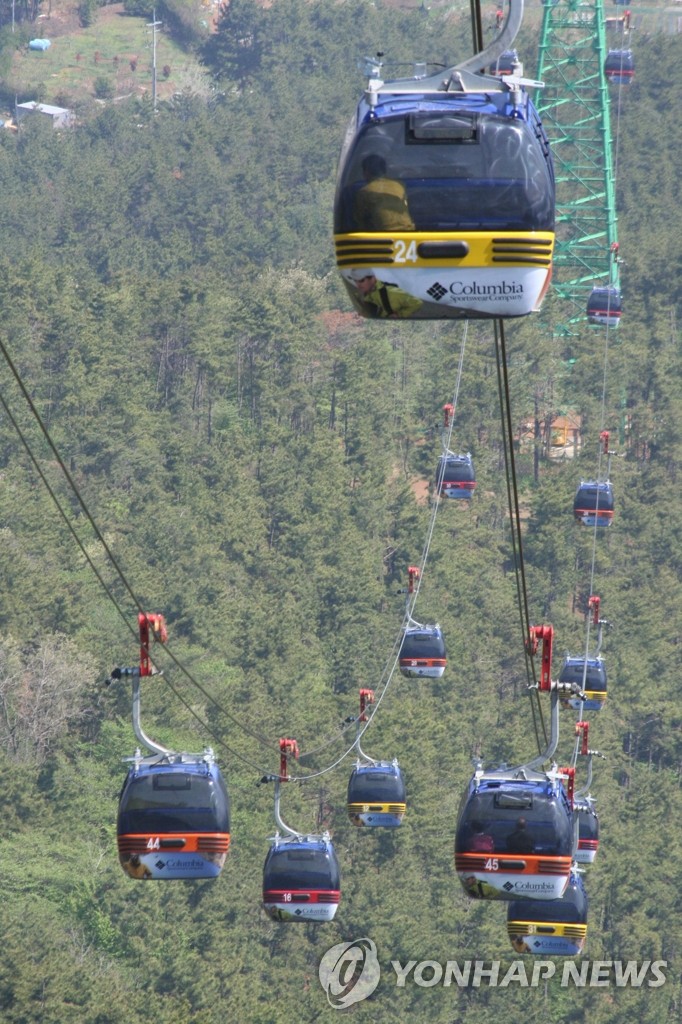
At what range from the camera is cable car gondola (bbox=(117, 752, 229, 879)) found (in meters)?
29.5

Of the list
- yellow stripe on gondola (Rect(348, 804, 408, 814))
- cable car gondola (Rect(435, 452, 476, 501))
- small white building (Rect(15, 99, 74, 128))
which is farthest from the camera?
small white building (Rect(15, 99, 74, 128))

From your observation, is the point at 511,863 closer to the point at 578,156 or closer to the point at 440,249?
the point at 440,249

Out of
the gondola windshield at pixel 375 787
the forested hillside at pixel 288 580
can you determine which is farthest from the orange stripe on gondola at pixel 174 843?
the forested hillside at pixel 288 580

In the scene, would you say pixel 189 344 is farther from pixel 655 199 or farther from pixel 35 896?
pixel 35 896

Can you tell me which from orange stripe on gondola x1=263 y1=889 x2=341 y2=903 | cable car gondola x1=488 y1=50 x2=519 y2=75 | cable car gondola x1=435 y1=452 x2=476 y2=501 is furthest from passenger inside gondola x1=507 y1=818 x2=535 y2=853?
cable car gondola x1=435 y1=452 x2=476 y2=501

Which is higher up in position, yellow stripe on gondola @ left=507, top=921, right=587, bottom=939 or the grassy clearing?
yellow stripe on gondola @ left=507, top=921, right=587, bottom=939

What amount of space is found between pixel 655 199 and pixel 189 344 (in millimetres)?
28927

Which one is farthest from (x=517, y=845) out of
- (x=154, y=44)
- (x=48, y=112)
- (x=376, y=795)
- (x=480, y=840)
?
(x=154, y=44)

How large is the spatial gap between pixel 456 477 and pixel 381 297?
160ft

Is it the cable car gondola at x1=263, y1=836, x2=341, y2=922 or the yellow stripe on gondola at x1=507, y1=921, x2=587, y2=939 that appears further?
the cable car gondola at x1=263, y1=836, x2=341, y2=922

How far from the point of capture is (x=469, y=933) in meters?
74.8

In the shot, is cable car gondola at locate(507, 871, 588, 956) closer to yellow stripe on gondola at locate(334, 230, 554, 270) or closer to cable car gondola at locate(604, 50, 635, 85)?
yellow stripe on gondola at locate(334, 230, 554, 270)

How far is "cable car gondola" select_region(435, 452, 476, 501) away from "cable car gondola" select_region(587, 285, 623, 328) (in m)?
15.0

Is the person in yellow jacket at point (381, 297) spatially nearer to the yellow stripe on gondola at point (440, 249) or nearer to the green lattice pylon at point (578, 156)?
the yellow stripe on gondola at point (440, 249)
